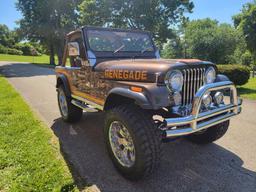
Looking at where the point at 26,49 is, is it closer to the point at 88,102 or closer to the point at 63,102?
the point at 63,102

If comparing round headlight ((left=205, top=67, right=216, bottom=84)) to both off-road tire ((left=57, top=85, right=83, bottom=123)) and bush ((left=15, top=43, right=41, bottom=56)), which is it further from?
bush ((left=15, top=43, right=41, bottom=56))

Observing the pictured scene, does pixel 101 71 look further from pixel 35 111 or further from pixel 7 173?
pixel 35 111

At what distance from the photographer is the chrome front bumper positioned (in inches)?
105

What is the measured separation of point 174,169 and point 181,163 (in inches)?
8.7

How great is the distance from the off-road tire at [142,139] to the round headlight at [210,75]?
43.7 inches

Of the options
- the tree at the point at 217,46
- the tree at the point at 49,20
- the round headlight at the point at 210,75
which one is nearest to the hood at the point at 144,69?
the round headlight at the point at 210,75

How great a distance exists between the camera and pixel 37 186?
2.87m

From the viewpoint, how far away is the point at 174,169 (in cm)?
331

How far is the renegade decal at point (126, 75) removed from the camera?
2.98 metres

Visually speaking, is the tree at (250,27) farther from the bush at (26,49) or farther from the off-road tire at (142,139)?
the bush at (26,49)

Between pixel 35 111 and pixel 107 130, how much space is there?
391 cm

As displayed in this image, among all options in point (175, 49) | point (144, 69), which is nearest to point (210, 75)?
point (144, 69)

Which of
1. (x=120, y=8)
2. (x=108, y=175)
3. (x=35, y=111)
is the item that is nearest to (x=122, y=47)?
(x=108, y=175)

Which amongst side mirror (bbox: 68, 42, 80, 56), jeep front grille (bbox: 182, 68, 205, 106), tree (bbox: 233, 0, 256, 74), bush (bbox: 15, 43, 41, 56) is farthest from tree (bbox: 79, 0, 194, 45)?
bush (bbox: 15, 43, 41, 56)
